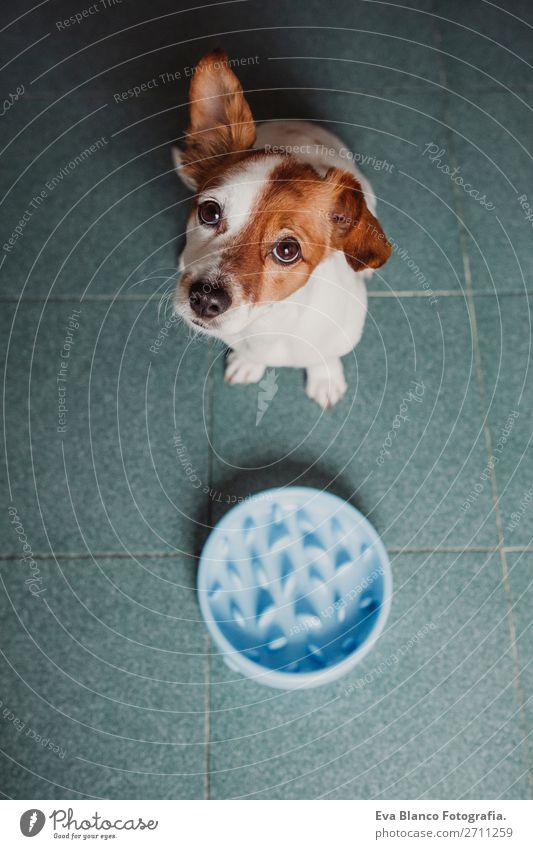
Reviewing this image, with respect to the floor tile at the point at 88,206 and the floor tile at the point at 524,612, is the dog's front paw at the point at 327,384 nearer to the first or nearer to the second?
the floor tile at the point at 88,206

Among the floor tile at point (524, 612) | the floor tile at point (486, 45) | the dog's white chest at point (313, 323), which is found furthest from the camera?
the floor tile at point (486, 45)

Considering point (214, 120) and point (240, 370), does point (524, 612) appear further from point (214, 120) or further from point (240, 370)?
point (214, 120)

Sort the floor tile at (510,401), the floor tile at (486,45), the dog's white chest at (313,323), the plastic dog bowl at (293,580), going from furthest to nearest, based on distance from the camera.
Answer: the floor tile at (486,45)
the floor tile at (510,401)
the plastic dog bowl at (293,580)
the dog's white chest at (313,323)

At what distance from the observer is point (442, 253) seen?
6.96 feet

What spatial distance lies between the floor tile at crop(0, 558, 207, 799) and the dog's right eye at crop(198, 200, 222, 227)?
97cm

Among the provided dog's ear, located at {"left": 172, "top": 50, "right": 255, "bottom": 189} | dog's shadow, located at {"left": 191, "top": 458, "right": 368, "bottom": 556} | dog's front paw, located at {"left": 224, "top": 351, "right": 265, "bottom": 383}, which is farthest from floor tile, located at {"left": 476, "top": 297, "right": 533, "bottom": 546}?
dog's ear, located at {"left": 172, "top": 50, "right": 255, "bottom": 189}

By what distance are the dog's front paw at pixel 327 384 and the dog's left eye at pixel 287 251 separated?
554 mm

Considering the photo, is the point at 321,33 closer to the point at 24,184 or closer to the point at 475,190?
the point at 475,190

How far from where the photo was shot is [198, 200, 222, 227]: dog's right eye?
4.56ft

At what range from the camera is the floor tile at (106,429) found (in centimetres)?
194

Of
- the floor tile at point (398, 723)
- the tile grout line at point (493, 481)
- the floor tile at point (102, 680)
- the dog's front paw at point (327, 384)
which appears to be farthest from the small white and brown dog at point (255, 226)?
the floor tile at point (398, 723)

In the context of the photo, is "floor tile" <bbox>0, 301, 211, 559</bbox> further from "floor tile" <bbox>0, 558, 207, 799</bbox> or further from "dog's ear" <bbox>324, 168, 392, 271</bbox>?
"dog's ear" <bbox>324, 168, 392, 271</bbox>
